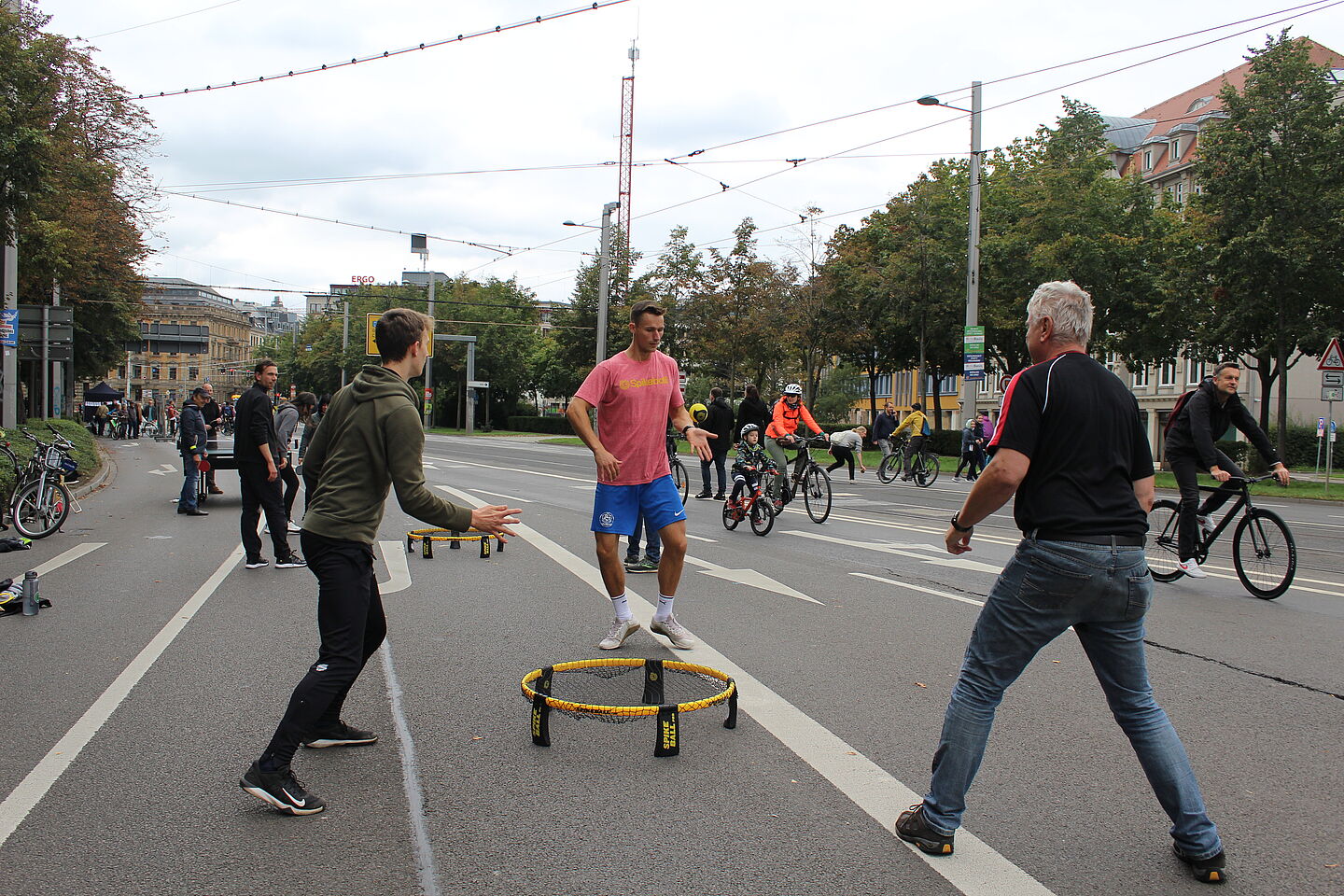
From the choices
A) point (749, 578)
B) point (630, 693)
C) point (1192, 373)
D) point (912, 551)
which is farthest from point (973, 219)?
point (1192, 373)

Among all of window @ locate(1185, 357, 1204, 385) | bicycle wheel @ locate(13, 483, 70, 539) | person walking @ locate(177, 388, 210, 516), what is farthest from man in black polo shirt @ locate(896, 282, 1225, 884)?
window @ locate(1185, 357, 1204, 385)

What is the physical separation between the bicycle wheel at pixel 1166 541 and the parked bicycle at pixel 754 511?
439 cm

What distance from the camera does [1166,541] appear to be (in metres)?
9.21

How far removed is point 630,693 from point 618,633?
121 centimetres

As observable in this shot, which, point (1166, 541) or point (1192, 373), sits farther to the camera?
point (1192, 373)

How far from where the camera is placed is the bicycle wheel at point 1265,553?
326 inches

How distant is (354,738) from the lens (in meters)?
4.45

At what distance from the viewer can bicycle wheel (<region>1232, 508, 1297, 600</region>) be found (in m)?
8.27

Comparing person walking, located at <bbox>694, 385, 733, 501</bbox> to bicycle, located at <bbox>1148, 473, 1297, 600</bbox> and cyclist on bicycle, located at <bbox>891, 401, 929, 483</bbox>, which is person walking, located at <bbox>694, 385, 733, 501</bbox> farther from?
bicycle, located at <bbox>1148, 473, 1297, 600</bbox>

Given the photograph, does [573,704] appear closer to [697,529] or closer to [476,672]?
[476,672]

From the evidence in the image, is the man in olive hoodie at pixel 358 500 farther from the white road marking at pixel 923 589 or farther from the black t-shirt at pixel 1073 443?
the white road marking at pixel 923 589

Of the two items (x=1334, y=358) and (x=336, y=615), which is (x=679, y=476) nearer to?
(x=336, y=615)

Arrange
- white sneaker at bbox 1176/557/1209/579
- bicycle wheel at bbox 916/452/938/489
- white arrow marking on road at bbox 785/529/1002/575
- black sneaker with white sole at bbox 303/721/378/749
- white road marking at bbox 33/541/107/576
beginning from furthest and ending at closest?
1. bicycle wheel at bbox 916/452/938/489
2. white arrow marking on road at bbox 785/529/1002/575
3. white road marking at bbox 33/541/107/576
4. white sneaker at bbox 1176/557/1209/579
5. black sneaker with white sole at bbox 303/721/378/749

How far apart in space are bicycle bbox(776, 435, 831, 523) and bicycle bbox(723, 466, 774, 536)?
33.5 inches
